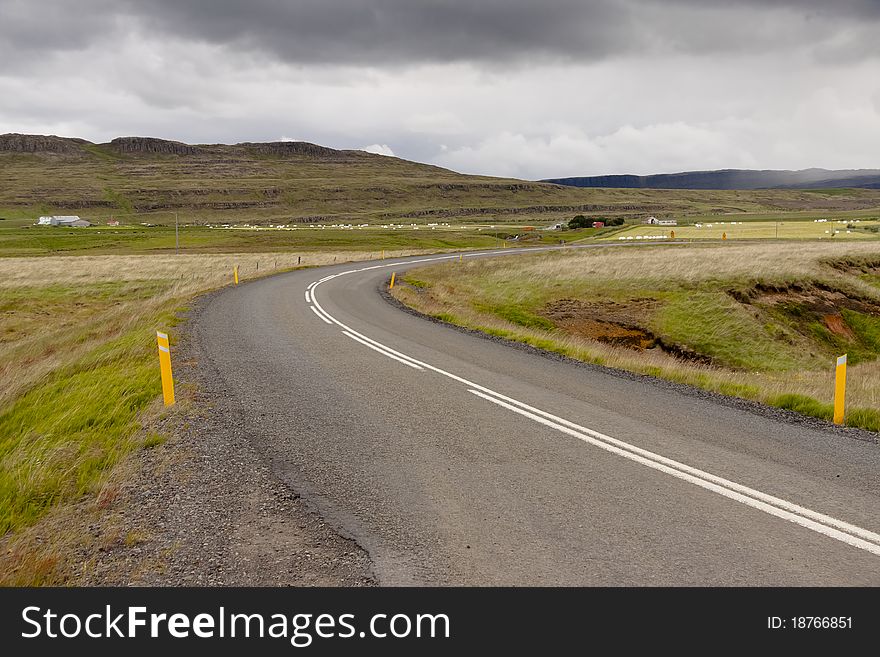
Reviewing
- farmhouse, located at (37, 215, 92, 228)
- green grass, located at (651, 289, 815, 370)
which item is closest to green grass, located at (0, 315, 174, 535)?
green grass, located at (651, 289, 815, 370)

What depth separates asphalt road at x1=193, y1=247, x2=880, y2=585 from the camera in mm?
4980

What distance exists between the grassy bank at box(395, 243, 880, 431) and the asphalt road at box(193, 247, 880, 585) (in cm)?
526

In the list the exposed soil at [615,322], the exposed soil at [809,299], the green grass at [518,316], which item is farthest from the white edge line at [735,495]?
the exposed soil at [809,299]

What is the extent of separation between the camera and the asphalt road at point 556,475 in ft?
16.3

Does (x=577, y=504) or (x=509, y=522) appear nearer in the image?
(x=509, y=522)

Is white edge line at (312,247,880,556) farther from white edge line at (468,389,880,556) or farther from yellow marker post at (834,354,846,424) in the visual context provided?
yellow marker post at (834,354,846,424)

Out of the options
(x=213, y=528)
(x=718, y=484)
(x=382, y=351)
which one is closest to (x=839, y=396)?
(x=718, y=484)

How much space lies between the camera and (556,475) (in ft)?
22.6

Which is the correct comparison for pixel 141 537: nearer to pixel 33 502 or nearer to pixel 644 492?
pixel 33 502

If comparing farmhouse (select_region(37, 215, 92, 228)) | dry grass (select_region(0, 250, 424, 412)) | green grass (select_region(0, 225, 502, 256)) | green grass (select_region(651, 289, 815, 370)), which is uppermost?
farmhouse (select_region(37, 215, 92, 228))

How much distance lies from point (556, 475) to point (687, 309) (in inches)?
831
